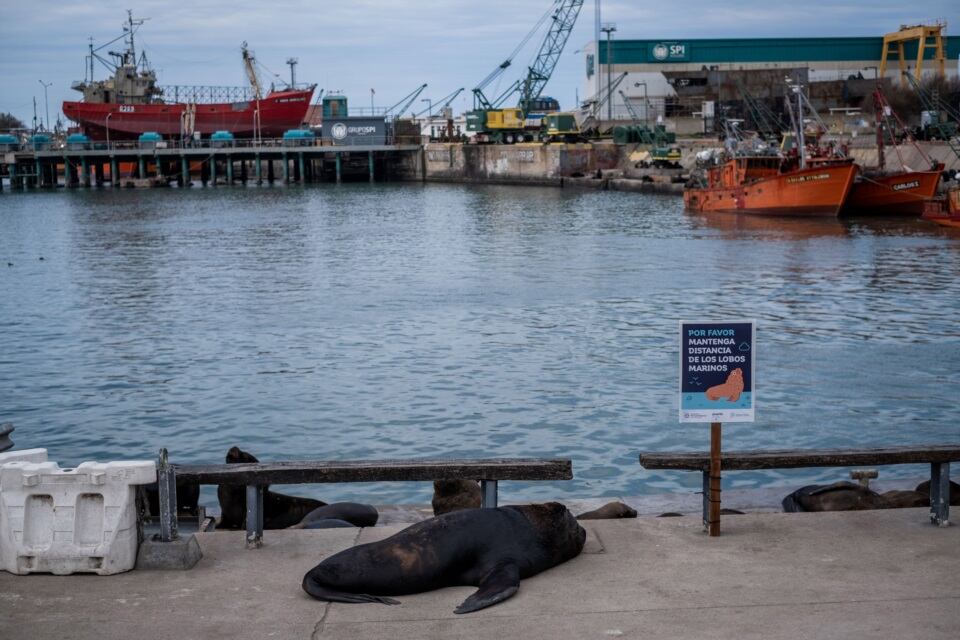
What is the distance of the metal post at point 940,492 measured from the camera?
25.1 feet

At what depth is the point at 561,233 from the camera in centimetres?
5044

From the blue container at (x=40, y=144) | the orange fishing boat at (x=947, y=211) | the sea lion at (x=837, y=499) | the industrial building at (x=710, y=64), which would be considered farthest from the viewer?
the blue container at (x=40, y=144)

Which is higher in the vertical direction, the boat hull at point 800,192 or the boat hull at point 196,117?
the boat hull at point 196,117

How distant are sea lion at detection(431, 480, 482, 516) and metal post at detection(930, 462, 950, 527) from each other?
3.70 meters

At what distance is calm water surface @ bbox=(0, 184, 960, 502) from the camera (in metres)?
15.8

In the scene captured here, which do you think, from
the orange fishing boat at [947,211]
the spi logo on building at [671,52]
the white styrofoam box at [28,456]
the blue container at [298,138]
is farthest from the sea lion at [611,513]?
the blue container at [298,138]

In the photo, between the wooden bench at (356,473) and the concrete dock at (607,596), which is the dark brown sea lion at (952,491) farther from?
the wooden bench at (356,473)

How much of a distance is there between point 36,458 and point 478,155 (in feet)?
329

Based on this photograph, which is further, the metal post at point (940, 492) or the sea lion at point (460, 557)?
the metal post at point (940, 492)

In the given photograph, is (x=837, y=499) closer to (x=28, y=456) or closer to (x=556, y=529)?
(x=556, y=529)

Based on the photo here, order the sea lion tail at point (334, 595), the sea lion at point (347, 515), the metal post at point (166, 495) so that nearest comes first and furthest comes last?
the sea lion tail at point (334, 595), the metal post at point (166, 495), the sea lion at point (347, 515)

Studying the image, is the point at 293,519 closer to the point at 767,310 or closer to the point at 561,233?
the point at 767,310

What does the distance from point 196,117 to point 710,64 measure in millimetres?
52482

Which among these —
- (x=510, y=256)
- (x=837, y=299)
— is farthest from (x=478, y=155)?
(x=837, y=299)
